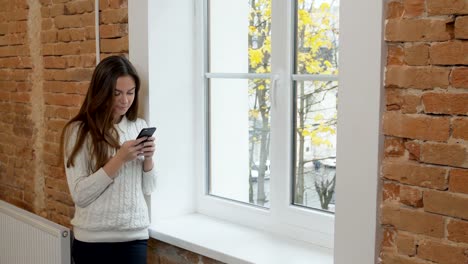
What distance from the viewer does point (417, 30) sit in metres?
1.68

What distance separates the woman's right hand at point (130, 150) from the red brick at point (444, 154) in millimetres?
1261

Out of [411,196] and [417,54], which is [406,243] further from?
[417,54]

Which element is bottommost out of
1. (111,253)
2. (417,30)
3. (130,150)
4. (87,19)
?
(111,253)

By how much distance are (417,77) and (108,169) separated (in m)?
1.39

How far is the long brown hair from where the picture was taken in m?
2.53

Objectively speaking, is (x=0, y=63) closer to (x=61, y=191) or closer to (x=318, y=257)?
(x=61, y=191)

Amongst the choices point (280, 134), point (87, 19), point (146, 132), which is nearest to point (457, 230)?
point (280, 134)

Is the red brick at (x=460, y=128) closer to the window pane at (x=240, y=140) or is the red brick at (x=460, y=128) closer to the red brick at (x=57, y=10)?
the window pane at (x=240, y=140)

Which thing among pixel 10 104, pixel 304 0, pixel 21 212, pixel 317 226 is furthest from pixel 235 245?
pixel 10 104

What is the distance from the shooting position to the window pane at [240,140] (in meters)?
2.70

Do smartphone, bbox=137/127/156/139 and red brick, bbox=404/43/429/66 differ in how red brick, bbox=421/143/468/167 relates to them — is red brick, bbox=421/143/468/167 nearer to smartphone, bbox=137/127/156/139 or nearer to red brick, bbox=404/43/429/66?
red brick, bbox=404/43/429/66

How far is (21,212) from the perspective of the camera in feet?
11.4

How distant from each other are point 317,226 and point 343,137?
67cm

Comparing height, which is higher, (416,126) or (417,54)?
(417,54)
